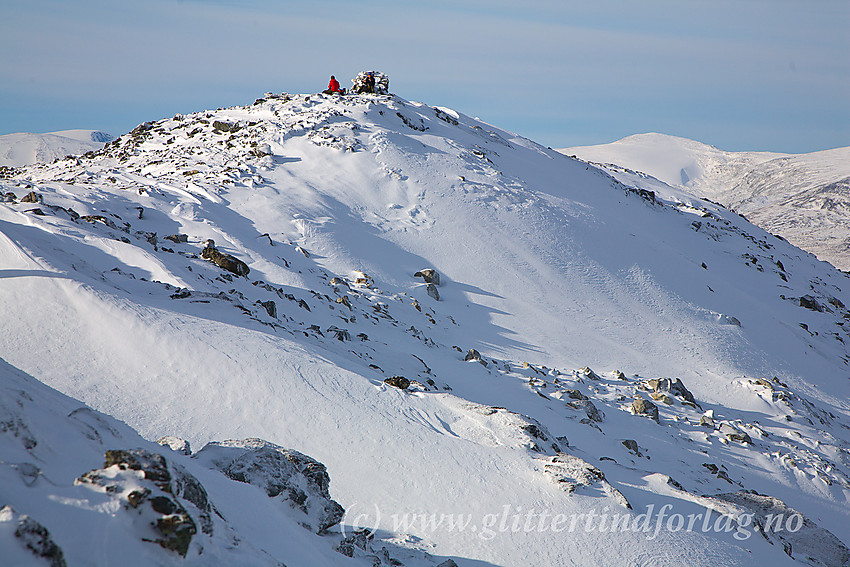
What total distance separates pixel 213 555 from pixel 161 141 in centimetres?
2599

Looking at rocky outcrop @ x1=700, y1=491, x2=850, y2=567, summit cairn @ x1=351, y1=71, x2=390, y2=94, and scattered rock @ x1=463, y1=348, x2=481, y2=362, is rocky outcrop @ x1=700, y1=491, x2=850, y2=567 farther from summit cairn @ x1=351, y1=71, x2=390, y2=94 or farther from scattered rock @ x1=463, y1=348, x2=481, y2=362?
summit cairn @ x1=351, y1=71, x2=390, y2=94

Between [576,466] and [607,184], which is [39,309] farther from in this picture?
[607,184]

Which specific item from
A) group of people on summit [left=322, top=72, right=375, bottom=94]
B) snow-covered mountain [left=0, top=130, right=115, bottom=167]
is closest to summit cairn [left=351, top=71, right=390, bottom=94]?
group of people on summit [left=322, top=72, right=375, bottom=94]

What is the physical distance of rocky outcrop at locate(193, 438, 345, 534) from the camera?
15.2 feet

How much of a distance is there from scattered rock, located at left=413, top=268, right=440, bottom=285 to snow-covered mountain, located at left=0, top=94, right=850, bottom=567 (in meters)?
0.09

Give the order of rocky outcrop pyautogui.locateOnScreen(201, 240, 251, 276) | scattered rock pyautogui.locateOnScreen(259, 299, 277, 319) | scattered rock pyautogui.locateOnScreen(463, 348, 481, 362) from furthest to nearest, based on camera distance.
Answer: rocky outcrop pyautogui.locateOnScreen(201, 240, 251, 276) < scattered rock pyautogui.locateOnScreen(463, 348, 481, 362) < scattered rock pyautogui.locateOnScreen(259, 299, 277, 319)

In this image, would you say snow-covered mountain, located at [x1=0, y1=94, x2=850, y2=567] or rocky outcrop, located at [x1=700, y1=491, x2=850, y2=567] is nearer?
snow-covered mountain, located at [x1=0, y1=94, x2=850, y2=567]

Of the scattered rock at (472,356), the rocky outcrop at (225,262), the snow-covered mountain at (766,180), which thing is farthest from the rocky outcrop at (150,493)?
the snow-covered mountain at (766,180)

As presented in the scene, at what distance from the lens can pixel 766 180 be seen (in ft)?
311

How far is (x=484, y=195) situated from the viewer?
844 inches

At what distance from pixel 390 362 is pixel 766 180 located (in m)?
104

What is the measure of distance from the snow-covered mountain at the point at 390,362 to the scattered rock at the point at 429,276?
9 centimetres

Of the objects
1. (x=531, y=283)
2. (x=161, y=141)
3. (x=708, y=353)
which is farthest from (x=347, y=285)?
(x=161, y=141)

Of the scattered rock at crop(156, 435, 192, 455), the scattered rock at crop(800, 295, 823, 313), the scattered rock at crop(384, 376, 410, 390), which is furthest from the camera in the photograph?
the scattered rock at crop(800, 295, 823, 313)
